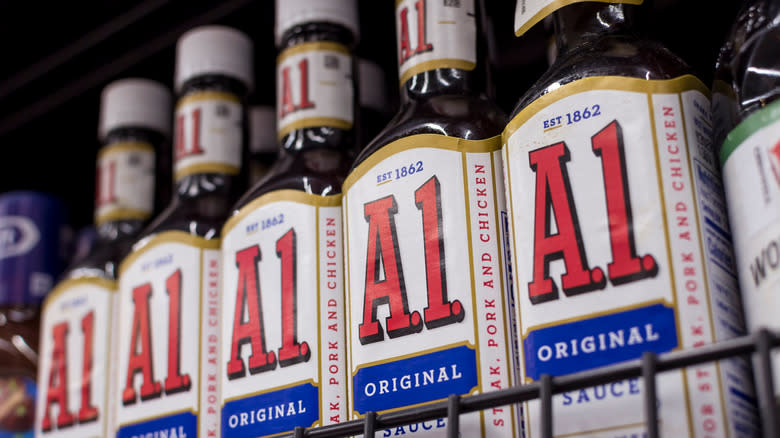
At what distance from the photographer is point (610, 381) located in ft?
1.50

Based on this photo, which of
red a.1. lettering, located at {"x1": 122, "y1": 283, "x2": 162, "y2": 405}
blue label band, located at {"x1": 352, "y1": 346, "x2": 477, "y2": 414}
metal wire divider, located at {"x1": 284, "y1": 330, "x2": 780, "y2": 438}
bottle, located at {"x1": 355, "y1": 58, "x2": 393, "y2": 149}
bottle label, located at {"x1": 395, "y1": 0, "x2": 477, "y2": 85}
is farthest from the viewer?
bottle, located at {"x1": 355, "y1": 58, "x2": 393, "y2": 149}

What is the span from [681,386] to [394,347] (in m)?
0.20

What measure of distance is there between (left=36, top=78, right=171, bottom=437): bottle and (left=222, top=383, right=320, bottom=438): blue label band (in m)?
0.22

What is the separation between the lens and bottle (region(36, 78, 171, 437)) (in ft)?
2.85

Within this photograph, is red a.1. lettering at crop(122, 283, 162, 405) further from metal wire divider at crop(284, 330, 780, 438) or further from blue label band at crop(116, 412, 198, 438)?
metal wire divider at crop(284, 330, 780, 438)

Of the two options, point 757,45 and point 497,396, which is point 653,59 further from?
point 497,396

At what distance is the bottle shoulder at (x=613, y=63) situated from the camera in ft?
1.86

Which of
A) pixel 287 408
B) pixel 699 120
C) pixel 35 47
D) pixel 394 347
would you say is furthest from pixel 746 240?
pixel 35 47

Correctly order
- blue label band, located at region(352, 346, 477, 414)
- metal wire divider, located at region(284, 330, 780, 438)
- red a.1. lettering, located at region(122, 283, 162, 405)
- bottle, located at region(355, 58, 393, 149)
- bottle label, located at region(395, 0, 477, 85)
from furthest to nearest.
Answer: bottle, located at region(355, 58, 393, 149) → red a.1. lettering, located at region(122, 283, 162, 405) → bottle label, located at region(395, 0, 477, 85) → blue label band, located at region(352, 346, 477, 414) → metal wire divider, located at region(284, 330, 780, 438)

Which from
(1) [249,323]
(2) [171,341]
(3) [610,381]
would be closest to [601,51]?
(3) [610,381]

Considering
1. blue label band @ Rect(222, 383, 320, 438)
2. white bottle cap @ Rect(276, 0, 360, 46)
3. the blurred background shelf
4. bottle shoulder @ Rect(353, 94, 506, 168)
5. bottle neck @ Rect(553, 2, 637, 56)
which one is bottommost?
blue label band @ Rect(222, 383, 320, 438)

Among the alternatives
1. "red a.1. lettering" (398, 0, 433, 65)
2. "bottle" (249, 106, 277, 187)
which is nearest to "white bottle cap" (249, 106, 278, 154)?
"bottle" (249, 106, 277, 187)

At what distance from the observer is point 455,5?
687mm

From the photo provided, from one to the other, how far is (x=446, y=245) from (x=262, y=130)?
19.1 inches
